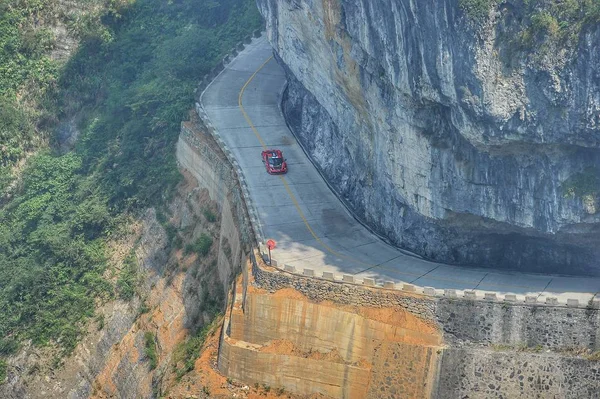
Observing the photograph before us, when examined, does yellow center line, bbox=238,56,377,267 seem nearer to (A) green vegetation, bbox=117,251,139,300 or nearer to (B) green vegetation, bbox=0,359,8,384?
(A) green vegetation, bbox=117,251,139,300

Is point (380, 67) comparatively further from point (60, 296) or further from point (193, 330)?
point (60, 296)

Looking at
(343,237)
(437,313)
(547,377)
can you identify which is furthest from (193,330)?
(547,377)

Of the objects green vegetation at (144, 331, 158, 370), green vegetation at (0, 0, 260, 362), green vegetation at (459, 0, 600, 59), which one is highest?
green vegetation at (459, 0, 600, 59)

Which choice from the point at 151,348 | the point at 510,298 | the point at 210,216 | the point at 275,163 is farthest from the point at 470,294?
the point at 210,216

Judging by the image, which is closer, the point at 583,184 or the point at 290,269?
the point at 583,184

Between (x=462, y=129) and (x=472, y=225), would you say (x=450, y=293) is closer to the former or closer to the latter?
(x=472, y=225)

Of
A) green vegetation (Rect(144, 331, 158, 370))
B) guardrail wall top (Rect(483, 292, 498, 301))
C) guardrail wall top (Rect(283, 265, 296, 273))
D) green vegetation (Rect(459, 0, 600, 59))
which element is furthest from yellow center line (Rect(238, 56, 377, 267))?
green vegetation (Rect(459, 0, 600, 59))
